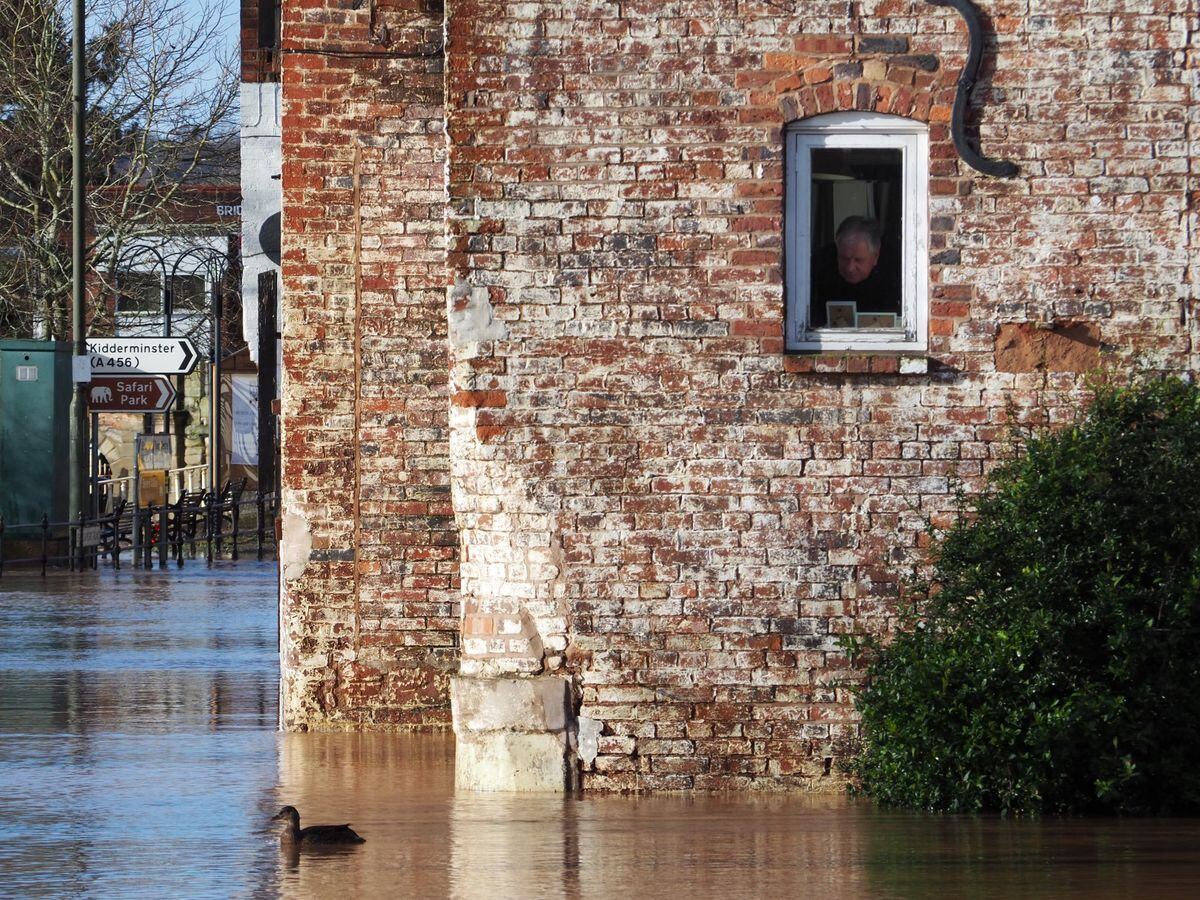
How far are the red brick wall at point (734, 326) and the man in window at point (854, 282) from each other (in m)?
0.25

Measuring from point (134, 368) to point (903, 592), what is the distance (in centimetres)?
2170

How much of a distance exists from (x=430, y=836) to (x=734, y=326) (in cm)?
262

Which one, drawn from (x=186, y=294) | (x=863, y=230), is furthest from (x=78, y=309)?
(x=863, y=230)

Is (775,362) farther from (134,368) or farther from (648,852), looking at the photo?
(134,368)

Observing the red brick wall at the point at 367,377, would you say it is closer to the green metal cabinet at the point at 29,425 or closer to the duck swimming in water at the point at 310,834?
the duck swimming in water at the point at 310,834

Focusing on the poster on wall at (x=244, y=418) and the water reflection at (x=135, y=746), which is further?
the poster on wall at (x=244, y=418)

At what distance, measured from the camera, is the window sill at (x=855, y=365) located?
910cm

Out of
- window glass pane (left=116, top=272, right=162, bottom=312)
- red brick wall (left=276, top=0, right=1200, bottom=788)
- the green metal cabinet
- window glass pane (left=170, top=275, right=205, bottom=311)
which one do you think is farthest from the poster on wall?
red brick wall (left=276, top=0, right=1200, bottom=788)

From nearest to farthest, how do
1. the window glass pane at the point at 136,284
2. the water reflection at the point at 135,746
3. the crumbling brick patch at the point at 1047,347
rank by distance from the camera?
1. the water reflection at the point at 135,746
2. the crumbling brick patch at the point at 1047,347
3. the window glass pane at the point at 136,284

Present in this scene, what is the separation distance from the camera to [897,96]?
9.14 meters

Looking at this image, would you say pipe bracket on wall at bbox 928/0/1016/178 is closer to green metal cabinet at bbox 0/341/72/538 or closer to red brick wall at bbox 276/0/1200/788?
red brick wall at bbox 276/0/1200/788

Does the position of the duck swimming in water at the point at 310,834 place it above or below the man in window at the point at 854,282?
below

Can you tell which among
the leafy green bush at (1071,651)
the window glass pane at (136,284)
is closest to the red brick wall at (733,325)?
the leafy green bush at (1071,651)

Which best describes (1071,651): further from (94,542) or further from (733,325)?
(94,542)
